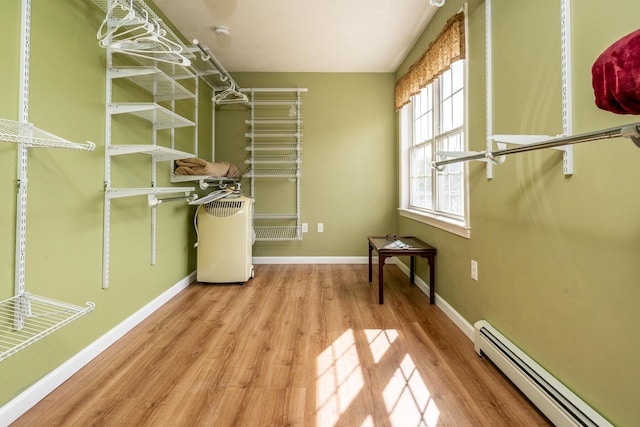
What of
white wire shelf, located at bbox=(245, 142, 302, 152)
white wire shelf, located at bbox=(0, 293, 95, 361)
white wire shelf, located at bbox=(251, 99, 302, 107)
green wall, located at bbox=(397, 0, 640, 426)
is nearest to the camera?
green wall, located at bbox=(397, 0, 640, 426)

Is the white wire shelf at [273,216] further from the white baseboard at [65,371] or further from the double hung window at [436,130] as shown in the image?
the white baseboard at [65,371]

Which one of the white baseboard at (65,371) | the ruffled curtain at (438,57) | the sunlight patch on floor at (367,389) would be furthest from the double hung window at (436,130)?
the white baseboard at (65,371)

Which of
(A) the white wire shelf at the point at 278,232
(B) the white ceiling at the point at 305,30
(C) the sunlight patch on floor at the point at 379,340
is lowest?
(C) the sunlight patch on floor at the point at 379,340

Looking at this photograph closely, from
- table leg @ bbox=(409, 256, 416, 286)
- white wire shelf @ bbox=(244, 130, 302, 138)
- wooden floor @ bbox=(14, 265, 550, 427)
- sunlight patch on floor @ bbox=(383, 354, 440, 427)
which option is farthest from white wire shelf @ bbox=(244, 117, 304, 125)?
sunlight patch on floor @ bbox=(383, 354, 440, 427)

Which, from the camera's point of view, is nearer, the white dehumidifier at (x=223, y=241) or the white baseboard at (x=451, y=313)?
the white baseboard at (x=451, y=313)

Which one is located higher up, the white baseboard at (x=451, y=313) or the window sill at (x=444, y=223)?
the window sill at (x=444, y=223)

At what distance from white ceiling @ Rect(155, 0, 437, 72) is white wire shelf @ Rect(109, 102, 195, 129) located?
0.99 metres

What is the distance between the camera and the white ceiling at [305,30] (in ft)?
8.27

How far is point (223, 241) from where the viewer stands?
308cm

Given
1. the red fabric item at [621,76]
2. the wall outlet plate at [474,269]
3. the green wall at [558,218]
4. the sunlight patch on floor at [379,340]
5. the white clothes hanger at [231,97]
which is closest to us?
the red fabric item at [621,76]

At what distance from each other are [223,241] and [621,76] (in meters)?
2.97

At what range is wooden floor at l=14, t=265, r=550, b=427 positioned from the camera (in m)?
1.30

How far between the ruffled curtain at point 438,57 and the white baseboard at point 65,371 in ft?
9.41

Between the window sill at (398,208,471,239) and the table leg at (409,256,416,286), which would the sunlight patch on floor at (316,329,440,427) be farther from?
the table leg at (409,256,416,286)
